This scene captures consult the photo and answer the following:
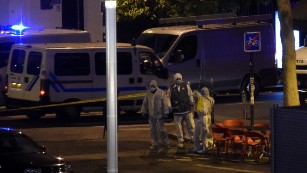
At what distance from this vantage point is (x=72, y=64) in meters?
25.1

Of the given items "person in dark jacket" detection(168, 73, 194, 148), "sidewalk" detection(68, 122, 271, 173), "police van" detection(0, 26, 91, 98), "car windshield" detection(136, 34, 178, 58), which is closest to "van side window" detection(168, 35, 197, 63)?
"car windshield" detection(136, 34, 178, 58)

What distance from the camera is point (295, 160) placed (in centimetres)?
1362

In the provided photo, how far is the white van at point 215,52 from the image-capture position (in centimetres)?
2847

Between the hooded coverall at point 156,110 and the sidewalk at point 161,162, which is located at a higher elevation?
the hooded coverall at point 156,110

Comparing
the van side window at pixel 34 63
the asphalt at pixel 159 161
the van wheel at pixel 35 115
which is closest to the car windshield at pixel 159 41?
the van wheel at pixel 35 115

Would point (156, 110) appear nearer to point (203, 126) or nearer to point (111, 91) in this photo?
point (203, 126)

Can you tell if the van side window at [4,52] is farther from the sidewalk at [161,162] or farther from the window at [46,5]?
the sidewalk at [161,162]

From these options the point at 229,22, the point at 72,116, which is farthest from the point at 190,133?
the point at 229,22

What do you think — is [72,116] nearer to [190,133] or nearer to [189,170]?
[190,133]

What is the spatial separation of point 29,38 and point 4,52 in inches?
44.6

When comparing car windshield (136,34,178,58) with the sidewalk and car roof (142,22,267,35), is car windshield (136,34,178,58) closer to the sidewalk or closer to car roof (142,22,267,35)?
car roof (142,22,267,35)

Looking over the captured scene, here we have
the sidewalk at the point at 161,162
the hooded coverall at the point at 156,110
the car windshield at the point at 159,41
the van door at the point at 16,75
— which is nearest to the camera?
the sidewalk at the point at 161,162

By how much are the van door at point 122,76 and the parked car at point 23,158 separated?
9862mm

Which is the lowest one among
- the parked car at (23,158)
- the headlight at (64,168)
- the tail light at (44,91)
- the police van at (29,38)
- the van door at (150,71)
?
the headlight at (64,168)
